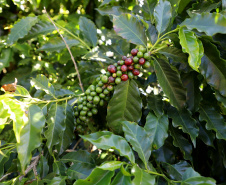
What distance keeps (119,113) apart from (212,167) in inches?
24.0

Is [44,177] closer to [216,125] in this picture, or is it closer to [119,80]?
[119,80]

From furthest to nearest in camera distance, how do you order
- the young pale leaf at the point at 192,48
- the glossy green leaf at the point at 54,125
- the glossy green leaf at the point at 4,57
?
the glossy green leaf at the point at 4,57 < the glossy green leaf at the point at 54,125 < the young pale leaf at the point at 192,48

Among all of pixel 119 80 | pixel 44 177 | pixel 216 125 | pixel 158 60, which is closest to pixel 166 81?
pixel 158 60

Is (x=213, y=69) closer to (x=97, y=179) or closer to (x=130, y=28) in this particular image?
(x=130, y=28)

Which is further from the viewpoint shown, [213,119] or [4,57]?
[4,57]

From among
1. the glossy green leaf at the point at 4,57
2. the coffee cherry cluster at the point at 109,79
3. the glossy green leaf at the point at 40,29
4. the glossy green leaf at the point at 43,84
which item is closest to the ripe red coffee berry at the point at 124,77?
the coffee cherry cluster at the point at 109,79

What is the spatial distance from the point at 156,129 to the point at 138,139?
0.48 ft

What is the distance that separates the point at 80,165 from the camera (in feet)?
3.26

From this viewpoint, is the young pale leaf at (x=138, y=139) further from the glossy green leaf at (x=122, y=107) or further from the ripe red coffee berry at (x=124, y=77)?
the ripe red coffee berry at (x=124, y=77)

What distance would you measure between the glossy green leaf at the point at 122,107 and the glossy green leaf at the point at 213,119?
31 centimetres

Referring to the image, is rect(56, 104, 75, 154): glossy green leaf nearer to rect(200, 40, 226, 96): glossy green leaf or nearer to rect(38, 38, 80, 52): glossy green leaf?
rect(38, 38, 80, 52): glossy green leaf

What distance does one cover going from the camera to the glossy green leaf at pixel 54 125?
0.92 meters

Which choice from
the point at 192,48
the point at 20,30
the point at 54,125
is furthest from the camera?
the point at 20,30

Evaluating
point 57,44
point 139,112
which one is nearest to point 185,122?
point 139,112
